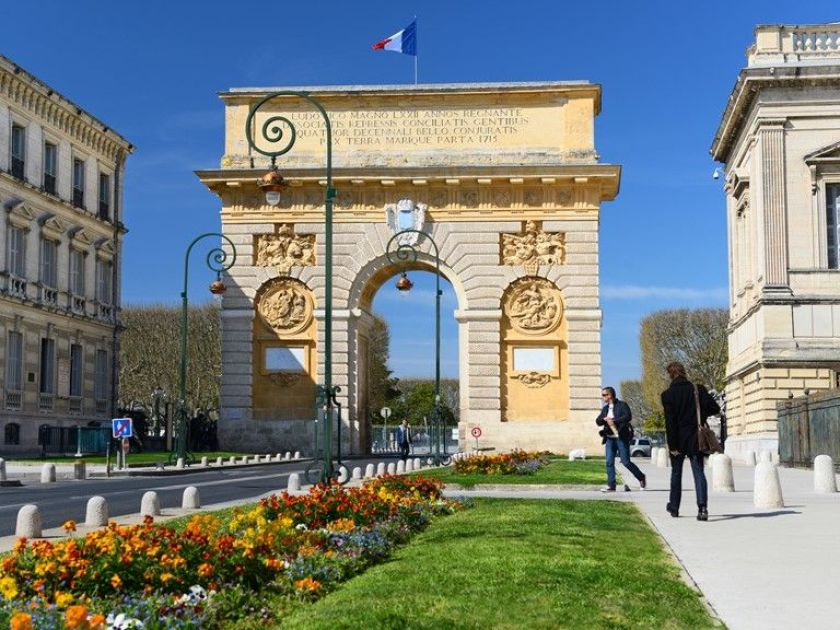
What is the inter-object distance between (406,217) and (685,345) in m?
31.6

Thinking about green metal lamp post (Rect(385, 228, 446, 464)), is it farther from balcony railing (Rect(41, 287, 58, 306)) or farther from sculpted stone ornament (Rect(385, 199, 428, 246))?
balcony railing (Rect(41, 287, 58, 306))

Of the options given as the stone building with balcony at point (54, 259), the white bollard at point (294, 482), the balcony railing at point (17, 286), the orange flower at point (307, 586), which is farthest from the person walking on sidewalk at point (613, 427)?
the balcony railing at point (17, 286)

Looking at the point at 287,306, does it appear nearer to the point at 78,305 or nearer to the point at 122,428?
the point at 78,305

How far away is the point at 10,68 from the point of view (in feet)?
139

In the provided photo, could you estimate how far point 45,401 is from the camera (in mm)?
46375

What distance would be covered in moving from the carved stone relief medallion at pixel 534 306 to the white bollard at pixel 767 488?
2980cm

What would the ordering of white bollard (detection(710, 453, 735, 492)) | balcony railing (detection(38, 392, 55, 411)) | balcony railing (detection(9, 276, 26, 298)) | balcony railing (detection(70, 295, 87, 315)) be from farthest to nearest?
balcony railing (detection(70, 295, 87, 315))
balcony railing (detection(38, 392, 55, 411))
balcony railing (detection(9, 276, 26, 298))
white bollard (detection(710, 453, 735, 492))

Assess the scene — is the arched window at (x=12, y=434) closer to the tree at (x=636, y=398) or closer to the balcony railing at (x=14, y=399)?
the balcony railing at (x=14, y=399)

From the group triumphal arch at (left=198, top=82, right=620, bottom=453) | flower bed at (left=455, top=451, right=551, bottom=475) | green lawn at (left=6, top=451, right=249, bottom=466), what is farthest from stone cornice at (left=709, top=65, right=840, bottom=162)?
green lawn at (left=6, top=451, right=249, bottom=466)

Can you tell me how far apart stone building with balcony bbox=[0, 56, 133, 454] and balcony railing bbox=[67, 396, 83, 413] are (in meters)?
0.05

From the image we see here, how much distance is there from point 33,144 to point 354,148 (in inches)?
506

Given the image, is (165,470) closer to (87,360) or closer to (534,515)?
(87,360)

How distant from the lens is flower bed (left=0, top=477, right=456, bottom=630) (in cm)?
692

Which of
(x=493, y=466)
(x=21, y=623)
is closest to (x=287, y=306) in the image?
(x=493, y=466)
